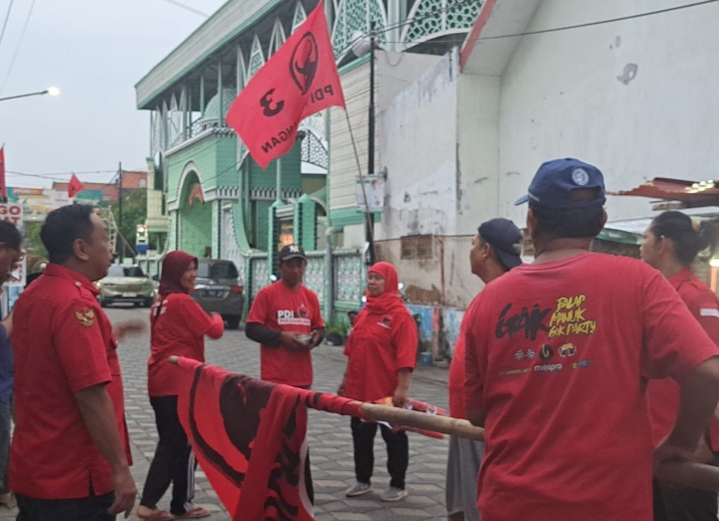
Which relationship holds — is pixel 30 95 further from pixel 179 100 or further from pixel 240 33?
pixel 179 100

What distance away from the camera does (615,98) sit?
41.3 ft

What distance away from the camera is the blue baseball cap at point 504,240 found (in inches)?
165

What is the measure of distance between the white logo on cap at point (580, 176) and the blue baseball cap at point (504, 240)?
5.50ft

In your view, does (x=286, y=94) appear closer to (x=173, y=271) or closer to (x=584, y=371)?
(x=173, y=271)

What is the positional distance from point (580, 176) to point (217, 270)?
21.4 metres

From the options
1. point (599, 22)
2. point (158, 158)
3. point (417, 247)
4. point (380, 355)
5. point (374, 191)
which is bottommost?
point (380, 355)

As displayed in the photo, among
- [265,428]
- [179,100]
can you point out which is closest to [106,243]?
[265,428]

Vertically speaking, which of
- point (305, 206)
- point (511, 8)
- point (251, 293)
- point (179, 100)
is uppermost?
Answer: point (179, 100)

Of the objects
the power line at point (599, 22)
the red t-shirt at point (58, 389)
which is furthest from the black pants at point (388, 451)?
the power line at point (599, 22)

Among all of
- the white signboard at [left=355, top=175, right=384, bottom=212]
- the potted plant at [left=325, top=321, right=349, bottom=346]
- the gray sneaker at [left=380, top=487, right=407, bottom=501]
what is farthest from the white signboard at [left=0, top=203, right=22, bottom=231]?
the gray sneaker at [left=380, top=487, right=407, bottom=501]

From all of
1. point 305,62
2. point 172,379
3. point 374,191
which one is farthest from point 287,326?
point 374,191

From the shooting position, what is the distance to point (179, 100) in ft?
127

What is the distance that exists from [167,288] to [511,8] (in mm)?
10525

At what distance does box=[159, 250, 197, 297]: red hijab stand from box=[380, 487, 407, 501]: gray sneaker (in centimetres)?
207
